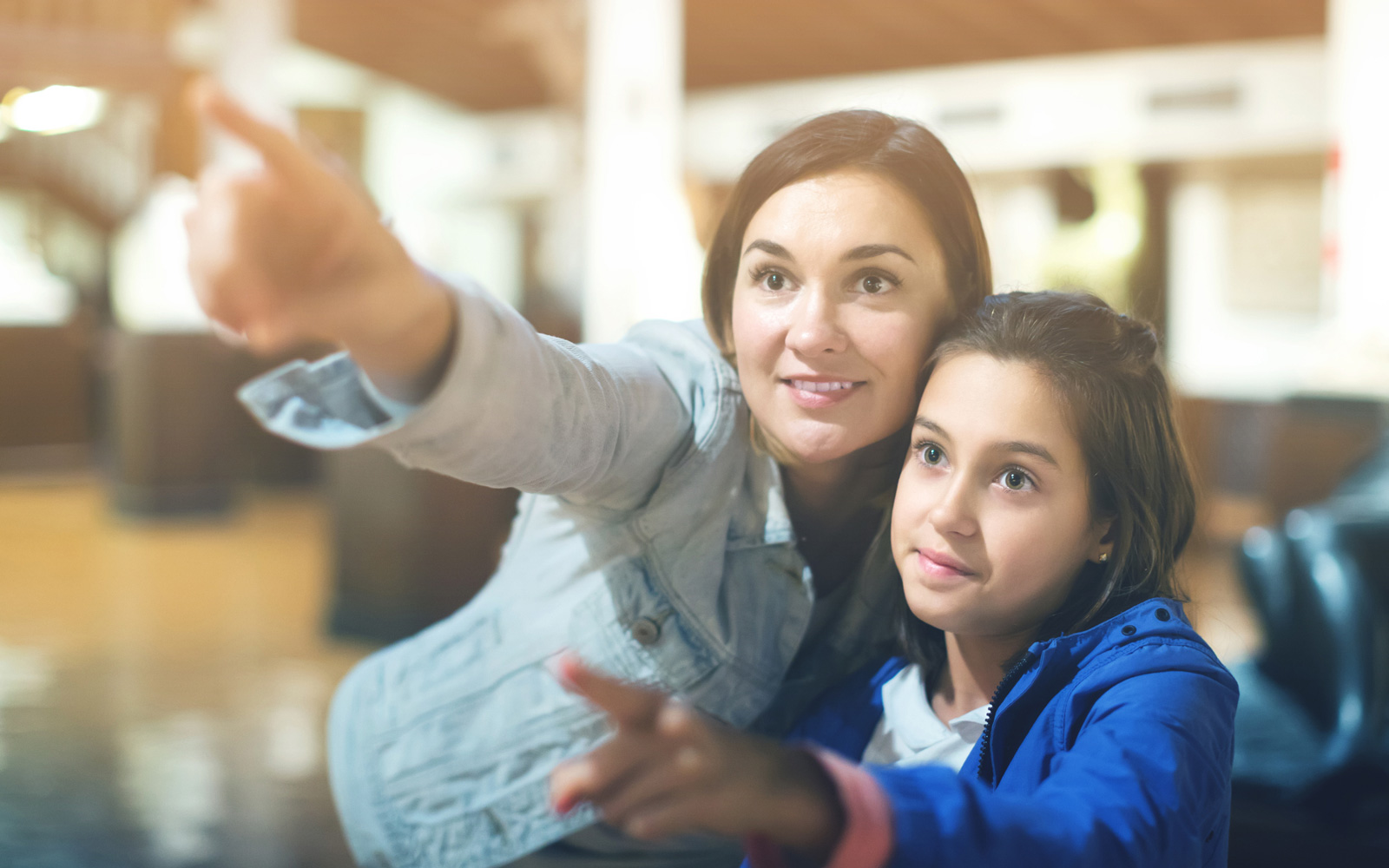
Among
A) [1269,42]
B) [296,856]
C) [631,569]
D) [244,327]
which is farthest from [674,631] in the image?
[1269,42]

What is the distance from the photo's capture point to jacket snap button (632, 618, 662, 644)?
3.46 feet

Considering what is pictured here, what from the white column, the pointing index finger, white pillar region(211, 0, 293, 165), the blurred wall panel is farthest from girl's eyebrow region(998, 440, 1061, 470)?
white pillar region(211, 0, 293, 165)

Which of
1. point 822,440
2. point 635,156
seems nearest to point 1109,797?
point 822,440

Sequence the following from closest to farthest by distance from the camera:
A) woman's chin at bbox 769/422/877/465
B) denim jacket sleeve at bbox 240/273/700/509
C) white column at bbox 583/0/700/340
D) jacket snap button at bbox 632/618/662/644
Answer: denim jacket sleeve at bbox 240/273/700/509 → woman's chin at bbox 769/422/877/465 → jacket snap button at bbox 632/618/662/644 → white column at bbox 583/0/700/340

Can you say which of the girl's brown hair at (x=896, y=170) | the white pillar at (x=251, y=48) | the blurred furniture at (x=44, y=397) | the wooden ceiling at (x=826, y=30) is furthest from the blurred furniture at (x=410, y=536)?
the blurred furniture at (x=44, y=397)

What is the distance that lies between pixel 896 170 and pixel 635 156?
5352 millimetres

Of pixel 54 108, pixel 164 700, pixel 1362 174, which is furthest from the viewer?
pixel 54 108

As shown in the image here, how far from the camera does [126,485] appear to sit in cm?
600

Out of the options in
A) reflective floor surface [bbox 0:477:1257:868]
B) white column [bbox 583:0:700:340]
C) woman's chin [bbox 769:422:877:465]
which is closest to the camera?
woman's chin [bbox 769:422:877:465]

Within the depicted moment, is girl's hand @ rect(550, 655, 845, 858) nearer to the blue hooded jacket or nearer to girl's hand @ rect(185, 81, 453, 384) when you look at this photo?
the blue hooded jacket

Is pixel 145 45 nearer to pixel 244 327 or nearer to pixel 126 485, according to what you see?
pixel 126 485

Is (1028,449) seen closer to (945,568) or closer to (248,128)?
(945,568)

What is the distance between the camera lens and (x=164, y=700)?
311cm

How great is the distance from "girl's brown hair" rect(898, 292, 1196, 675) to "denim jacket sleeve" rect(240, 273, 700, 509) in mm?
295
